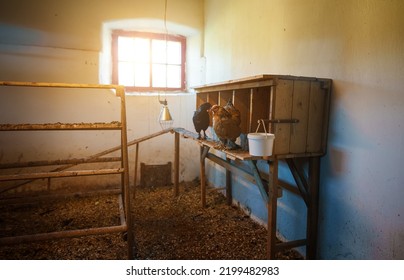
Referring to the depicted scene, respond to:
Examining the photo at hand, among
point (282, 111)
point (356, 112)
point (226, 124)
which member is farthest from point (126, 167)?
point (356, 112)

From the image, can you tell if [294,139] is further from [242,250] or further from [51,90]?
[51,90]

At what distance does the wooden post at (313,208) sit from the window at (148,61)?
10.0 ft

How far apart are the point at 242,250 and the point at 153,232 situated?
1.00 m

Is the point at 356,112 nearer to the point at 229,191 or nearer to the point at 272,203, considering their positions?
the point at 272,203

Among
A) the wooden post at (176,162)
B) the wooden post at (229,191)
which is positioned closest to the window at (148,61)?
the wooden post at (176,162)

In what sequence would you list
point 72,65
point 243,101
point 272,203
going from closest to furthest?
point 272,203 < point 243,101 < point 72,65

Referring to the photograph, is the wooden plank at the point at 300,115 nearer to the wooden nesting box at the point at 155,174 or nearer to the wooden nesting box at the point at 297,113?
the wooden nesting box at the point at 297,113

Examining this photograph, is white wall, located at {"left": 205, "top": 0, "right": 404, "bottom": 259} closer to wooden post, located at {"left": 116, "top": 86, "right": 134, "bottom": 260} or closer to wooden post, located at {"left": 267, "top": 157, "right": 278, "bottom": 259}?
wooden post, located at {"left": 267, "top": 157, "right": 278, "bottom": 259}

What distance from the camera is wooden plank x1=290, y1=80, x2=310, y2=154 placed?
82.4 inches

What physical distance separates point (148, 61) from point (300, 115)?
3141 mm

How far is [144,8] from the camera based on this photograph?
166 inches

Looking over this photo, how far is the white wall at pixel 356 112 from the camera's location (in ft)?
5.66

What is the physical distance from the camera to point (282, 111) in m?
2.05

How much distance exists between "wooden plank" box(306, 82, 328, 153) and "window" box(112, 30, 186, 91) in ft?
9.75
